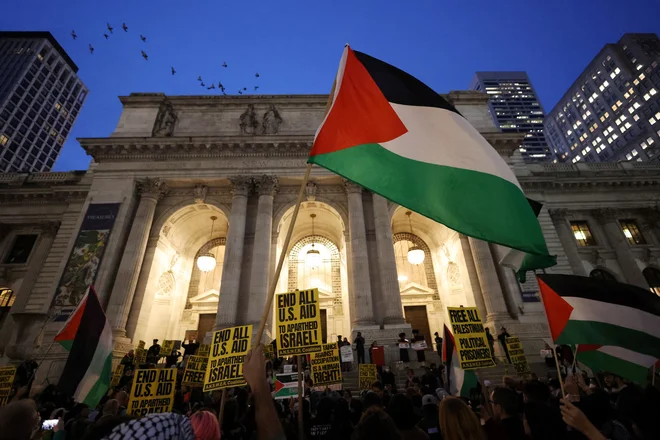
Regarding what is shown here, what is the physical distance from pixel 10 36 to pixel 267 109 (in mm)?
93055

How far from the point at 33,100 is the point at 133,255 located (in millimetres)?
84382

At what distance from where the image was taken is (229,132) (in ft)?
76.2

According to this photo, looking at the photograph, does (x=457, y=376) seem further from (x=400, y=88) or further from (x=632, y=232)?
(x=632, y=232)

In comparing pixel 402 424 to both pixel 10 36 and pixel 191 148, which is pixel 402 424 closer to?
pixel 191 148

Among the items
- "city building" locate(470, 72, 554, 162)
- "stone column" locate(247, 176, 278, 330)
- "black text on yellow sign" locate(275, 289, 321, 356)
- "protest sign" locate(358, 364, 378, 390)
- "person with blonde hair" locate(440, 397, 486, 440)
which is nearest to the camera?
"person with blonde hair" locate(440, 397, 486, 440)

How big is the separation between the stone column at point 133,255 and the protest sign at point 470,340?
16.3m

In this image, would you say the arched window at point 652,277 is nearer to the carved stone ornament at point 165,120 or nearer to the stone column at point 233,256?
the stone column at point 233,256

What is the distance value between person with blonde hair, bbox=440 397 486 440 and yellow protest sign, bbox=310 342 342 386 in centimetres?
638

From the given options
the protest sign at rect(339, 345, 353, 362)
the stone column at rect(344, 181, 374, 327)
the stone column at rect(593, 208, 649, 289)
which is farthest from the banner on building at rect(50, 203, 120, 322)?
the stone column at rect(593, 208, 649, 289)

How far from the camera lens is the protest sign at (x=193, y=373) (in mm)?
9289

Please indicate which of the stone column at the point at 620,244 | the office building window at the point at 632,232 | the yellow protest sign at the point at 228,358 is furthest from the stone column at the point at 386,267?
the office building window at the point at 632,232

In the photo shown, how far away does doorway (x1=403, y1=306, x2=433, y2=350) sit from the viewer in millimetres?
22630

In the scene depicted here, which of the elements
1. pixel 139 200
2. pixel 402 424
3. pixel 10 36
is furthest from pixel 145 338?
pixel 10 36

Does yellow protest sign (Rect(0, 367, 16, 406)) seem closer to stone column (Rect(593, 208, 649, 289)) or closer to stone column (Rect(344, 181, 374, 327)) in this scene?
stone column (Rect(344, 181, 374, 327))
